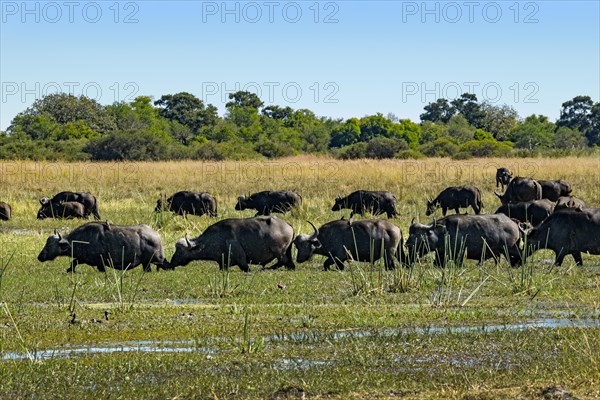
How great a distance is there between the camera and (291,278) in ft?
51.2

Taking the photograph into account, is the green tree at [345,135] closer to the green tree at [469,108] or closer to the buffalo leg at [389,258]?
the green tree at [469,108]

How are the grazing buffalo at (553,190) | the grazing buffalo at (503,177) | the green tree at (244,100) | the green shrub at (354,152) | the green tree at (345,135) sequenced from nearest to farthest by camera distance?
the grazing buffalo at (553,190)
the grazing buffalo at (503,177)
the green shrub at (354,152)
the green tree at (345,135)
the green tree at (244,100)

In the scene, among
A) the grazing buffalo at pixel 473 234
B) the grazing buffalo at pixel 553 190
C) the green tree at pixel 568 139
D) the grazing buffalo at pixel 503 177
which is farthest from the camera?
the green tree at pixel 568 139

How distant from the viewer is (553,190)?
27688 millimetres

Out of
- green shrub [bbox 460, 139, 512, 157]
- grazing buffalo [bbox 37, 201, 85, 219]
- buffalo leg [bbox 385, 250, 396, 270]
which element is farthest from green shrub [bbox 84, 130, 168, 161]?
buffalo leg [bbox 385, 250, 396, 270]

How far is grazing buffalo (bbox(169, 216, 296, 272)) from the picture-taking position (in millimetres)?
16562

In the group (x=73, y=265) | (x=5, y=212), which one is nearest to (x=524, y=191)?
(x=5, y=212)

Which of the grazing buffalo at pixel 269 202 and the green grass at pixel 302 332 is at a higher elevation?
the grazing buffalo at pixel 269 202

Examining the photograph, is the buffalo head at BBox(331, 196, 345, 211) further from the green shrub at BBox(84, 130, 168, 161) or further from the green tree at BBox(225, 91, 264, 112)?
the green tree at BBox(225, 91, 264, 112)

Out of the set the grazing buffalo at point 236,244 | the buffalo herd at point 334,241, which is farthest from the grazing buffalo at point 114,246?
the grazing buffalo at point 236,244

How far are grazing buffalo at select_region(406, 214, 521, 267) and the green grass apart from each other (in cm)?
29

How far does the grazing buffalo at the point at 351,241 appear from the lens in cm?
1652

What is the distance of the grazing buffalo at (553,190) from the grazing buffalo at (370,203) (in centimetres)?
396

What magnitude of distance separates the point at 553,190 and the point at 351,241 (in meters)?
12.5
